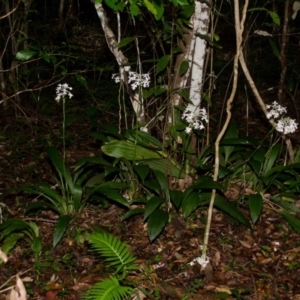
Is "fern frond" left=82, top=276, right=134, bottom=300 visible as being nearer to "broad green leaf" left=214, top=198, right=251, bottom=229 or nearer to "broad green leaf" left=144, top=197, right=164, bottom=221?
"broad green leaf" left=144, top=197, right=164, bottom=221

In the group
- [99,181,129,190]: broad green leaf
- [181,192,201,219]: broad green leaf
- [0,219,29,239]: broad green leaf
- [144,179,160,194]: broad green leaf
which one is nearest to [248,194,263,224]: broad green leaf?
[181,192,201,219]: broad green leaf

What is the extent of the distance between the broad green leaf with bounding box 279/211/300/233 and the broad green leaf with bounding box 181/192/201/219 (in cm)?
79

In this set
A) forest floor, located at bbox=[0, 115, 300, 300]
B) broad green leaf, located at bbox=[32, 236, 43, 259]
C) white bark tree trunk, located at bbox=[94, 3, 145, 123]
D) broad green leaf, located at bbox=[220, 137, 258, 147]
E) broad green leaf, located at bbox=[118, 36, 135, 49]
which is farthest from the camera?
broad green leaf, located at bbox=[220, 137, 258, 147]

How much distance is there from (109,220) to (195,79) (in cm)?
152

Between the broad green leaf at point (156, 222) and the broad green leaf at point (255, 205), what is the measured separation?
2.39ft

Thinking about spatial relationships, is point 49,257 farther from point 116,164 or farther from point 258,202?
point 258,202

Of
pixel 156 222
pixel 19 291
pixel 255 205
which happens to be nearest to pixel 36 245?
pixel 156 222

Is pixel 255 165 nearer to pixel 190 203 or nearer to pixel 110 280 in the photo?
pixel 190 203

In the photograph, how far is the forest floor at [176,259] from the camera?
154 inches

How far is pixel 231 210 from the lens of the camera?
14.7ft

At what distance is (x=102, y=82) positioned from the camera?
29.1 ft

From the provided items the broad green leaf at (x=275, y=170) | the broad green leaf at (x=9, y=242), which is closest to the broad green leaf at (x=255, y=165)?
the broad green leaf at (x=275, y=170)

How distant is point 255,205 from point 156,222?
34.8 inches

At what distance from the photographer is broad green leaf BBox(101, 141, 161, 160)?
15.8 feet
